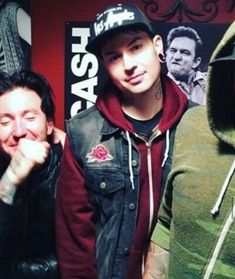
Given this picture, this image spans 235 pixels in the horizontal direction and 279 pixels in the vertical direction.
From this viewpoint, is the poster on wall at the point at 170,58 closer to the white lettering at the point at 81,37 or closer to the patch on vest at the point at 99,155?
the white lettering at the point at 81,37

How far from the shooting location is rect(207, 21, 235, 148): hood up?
80 cm

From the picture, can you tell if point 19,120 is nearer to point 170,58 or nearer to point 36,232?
point 36,232

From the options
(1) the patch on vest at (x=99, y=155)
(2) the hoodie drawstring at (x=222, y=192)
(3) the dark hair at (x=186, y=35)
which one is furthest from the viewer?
(3) the dark hair at (x=186, y=35)

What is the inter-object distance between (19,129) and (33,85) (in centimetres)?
17

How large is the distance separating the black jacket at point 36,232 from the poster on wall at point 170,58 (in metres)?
0.46

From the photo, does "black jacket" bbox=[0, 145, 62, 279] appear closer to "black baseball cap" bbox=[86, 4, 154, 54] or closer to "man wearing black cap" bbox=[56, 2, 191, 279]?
"man wearing black cap" bbox=[56, 2, 191, 279]

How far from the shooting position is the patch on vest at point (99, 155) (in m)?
1.29

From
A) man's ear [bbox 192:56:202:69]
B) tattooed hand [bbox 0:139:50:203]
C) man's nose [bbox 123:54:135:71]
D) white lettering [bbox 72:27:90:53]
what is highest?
white lettering [bbox 72:27:90:53]

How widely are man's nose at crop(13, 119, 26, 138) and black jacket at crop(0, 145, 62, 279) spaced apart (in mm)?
111

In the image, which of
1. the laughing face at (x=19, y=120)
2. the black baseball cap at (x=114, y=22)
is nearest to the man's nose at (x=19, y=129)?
the laughing face at (x=19, y=120)

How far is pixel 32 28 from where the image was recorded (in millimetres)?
1853

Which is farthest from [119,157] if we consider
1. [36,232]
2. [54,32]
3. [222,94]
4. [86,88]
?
[54,32]

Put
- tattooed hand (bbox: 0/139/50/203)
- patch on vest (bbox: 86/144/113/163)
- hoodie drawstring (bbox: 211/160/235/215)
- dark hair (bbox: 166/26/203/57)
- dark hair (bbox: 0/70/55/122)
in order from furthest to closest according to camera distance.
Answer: dark hair (bbox: 166/26/203/57)
dark hair (bbox: 0/70/55/122)
patch on vest (bbox: 86/144/113/163)
tattooed hand (bbox: 0/139/50/203)
hoodie drawstring (bbox: 211/160/235/215)

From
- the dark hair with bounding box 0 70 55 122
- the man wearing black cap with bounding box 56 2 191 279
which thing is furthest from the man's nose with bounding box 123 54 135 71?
the dark hair with bounding box 0 70 55 122
